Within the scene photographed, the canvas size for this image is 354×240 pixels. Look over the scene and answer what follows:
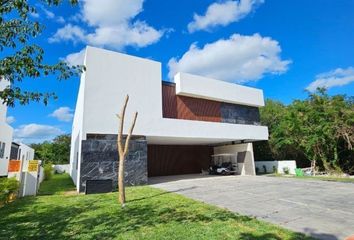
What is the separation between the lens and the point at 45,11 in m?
4.79

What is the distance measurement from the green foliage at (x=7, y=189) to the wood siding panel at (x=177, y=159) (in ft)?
37.7

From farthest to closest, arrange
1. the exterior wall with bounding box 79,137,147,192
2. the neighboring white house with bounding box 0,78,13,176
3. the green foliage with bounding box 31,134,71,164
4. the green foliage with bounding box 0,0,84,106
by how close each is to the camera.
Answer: the green foliage with bounding box 31,134,71,164 < the neighboring white house with bounding box 0,78,13,176 < the exterior wall with bounding box 79,137,147,192 < the green foliage with bounding box 0,0,84,106

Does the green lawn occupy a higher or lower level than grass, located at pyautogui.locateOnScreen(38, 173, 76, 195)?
lower

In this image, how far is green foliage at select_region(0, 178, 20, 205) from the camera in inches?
331

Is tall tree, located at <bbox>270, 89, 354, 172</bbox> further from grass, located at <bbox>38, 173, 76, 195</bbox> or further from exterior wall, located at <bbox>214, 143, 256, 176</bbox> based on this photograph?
grass, located at <bbox>38, 173, 76, 195</bbox>

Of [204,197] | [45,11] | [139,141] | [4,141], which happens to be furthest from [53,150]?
[45,11]

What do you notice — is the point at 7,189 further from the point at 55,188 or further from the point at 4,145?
the point at 4,145

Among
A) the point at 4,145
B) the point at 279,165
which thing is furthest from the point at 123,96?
the point at 279,165

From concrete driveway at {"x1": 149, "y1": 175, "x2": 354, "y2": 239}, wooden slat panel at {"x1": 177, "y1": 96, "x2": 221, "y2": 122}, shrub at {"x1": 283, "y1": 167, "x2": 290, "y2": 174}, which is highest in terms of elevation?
wooden slat panel at {"x1": 177, "y1": 96, "x2": 221, "y2": 122}

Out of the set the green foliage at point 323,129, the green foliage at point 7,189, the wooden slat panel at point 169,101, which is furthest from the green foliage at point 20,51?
the green foliage at point 323,129

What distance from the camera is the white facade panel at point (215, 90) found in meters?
16.9

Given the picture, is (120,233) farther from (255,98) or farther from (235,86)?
(255,98)

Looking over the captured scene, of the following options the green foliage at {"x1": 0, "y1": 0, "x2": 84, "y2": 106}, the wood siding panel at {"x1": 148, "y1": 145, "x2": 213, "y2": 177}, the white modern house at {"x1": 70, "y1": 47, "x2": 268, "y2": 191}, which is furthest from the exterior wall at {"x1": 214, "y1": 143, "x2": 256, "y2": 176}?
the green foliage at {"x1": 0, "y1": 0, "x2": 84, "y2": 106}

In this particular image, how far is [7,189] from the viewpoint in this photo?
343 inches
